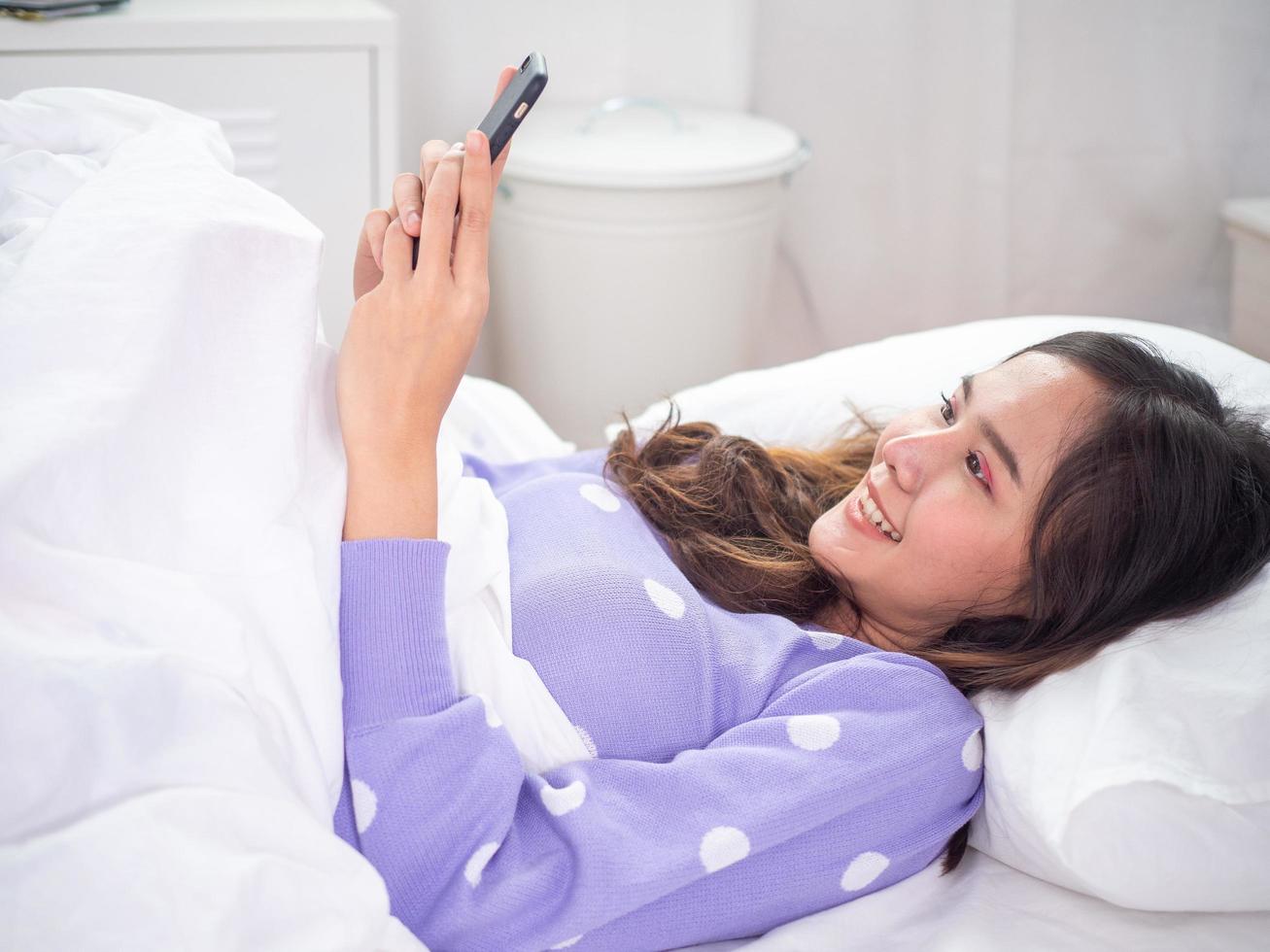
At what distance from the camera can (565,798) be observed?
0.73 metres

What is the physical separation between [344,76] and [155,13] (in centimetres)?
24

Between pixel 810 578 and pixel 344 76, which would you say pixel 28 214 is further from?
pixel 344 76

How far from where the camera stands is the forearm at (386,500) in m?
0.76

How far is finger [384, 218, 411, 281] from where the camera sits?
773 millimetres

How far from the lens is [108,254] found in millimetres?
713

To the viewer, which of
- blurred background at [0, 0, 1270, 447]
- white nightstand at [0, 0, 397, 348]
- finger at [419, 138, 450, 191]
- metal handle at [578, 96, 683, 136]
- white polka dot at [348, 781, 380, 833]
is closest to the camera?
white polka dot at [348, 781, 380, 833]

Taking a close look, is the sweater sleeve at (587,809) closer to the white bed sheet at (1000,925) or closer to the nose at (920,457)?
the white bed sheet at (1000,925)

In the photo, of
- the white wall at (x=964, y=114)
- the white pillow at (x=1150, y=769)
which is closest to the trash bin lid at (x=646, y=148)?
the white wall at (x=964, y=114)

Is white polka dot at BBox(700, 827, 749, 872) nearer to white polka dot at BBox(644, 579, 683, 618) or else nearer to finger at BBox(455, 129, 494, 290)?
white polka dot at BBox(644, 579, 683, 618)

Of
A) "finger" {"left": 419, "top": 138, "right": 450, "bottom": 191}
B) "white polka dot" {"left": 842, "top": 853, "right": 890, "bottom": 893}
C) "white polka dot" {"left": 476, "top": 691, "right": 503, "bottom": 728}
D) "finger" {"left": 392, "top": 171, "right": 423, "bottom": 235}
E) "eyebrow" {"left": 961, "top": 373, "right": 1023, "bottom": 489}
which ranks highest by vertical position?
"finger" {"left": 419, "top": 138, "right": 450, "bottom": 191}

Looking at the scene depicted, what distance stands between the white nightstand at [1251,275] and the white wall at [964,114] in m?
0.51

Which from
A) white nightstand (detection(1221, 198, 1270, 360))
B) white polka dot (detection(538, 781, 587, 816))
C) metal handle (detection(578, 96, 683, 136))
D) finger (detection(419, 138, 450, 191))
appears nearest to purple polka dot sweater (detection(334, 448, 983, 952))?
white polka dot (detection(538, 781, 587, 816))

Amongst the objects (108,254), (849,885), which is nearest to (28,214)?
(108,254)

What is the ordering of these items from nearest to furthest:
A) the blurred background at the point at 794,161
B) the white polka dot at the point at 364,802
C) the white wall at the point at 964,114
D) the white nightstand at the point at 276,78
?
the white polka dot at the point at 364,802
the white nightstand at the point at 276,78
the blurred background at the point at 794,161
the white wall at the point at 964,114
